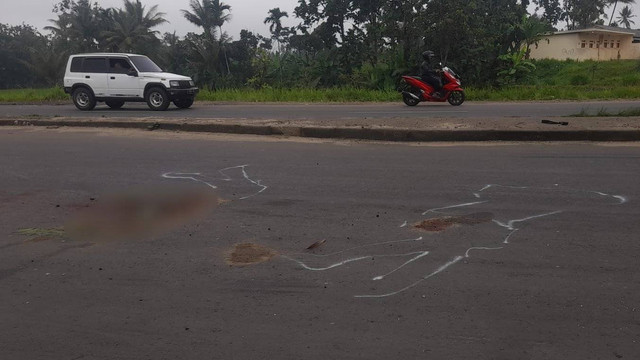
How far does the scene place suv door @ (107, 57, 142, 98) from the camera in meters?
19.6

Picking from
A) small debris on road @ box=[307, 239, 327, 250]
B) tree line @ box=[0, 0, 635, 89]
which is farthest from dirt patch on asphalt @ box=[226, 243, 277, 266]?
tree line @ box=[0, 0, 635, 89]

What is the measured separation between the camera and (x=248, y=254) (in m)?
5.19

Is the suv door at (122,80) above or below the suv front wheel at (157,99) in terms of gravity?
above

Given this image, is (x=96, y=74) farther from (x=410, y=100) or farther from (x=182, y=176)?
(x=182, y=176)

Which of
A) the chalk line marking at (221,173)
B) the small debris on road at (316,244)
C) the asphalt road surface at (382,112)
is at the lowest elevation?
the small debris on road at (316,244)

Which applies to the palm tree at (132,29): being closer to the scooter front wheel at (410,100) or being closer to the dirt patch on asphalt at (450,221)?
the scooter front wheel at (410,100)

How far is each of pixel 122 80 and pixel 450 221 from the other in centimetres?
1605

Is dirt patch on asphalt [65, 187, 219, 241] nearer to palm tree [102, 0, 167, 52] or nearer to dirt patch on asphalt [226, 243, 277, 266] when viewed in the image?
dirt patch on asphalt [226, 243, 277, 266]

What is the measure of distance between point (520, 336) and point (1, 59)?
61.8 metres

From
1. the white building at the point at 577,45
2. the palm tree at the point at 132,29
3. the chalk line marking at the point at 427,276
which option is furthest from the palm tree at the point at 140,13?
the chalk line marking at the point at 427,276

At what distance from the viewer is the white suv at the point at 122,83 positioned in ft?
63.7

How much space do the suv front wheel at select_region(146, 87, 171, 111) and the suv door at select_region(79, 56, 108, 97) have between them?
165 cm

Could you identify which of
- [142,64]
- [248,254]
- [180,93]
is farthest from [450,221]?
[142,64]

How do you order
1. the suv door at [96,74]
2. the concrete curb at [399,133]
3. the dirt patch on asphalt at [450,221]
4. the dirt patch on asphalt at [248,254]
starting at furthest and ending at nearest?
1. the suv door at [96,74]
2. the concrete curb at [399,133]
3. the dirt patch on asphalt at [450,221]
4. the dirt patch on asphalt at [248,254]
